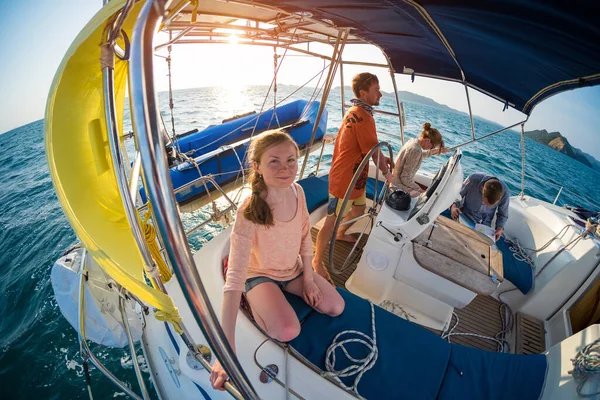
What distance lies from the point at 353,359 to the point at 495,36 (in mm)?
1677

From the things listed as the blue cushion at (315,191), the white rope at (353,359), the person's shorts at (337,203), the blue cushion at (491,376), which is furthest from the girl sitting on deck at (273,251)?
the blue cushion at (315,191)

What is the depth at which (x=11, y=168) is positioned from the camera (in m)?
9.44

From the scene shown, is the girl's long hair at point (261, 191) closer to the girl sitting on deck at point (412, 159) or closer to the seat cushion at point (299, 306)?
the seat cushion at point (299, 306)

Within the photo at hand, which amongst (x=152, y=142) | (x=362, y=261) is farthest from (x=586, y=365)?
(x=152, y=142)

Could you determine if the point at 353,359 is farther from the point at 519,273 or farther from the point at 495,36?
the point at 519,273

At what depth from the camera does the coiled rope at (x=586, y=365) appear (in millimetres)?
976

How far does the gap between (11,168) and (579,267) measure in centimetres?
1457

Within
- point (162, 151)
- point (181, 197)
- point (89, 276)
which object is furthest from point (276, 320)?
point (181, 197)

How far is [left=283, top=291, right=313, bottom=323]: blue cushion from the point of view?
129 centimetres

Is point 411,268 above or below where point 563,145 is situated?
→ above

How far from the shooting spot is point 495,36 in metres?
1.31


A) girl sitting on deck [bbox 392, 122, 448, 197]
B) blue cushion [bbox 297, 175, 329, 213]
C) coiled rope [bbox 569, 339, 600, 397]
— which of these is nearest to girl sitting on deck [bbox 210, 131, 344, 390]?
coiled rope [bbox 569, 339, 600, 397]

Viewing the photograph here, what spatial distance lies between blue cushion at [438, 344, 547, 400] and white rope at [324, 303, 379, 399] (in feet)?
1.01

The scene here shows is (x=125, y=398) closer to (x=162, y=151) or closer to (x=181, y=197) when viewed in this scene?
(x=181, y=197)
